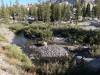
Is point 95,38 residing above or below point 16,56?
below

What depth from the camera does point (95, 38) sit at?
37.8 metres

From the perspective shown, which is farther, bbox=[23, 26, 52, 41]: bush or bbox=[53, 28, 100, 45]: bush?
bbox=[23, 26, 52, 41]: bush

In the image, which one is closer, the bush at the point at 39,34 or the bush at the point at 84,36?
the bush at the point at 84,36

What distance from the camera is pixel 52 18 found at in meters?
95.1

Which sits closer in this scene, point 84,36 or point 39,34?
point 84,36

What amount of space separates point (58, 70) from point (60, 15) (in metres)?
81.5

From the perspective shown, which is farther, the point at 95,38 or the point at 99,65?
the point at 95,38

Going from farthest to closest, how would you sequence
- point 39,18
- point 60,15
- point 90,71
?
1. point 39,18
2. point 60,15
3. point 90,71

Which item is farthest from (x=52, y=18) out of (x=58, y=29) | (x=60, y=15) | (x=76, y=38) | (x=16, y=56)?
(x=16, y=56)

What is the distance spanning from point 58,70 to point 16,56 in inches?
209

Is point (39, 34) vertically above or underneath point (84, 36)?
underneath

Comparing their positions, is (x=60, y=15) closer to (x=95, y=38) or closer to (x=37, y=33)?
(x=37, y=33)

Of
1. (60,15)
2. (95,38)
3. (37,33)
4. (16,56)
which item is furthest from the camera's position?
(60,15)

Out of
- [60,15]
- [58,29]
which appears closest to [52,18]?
[60,15]
